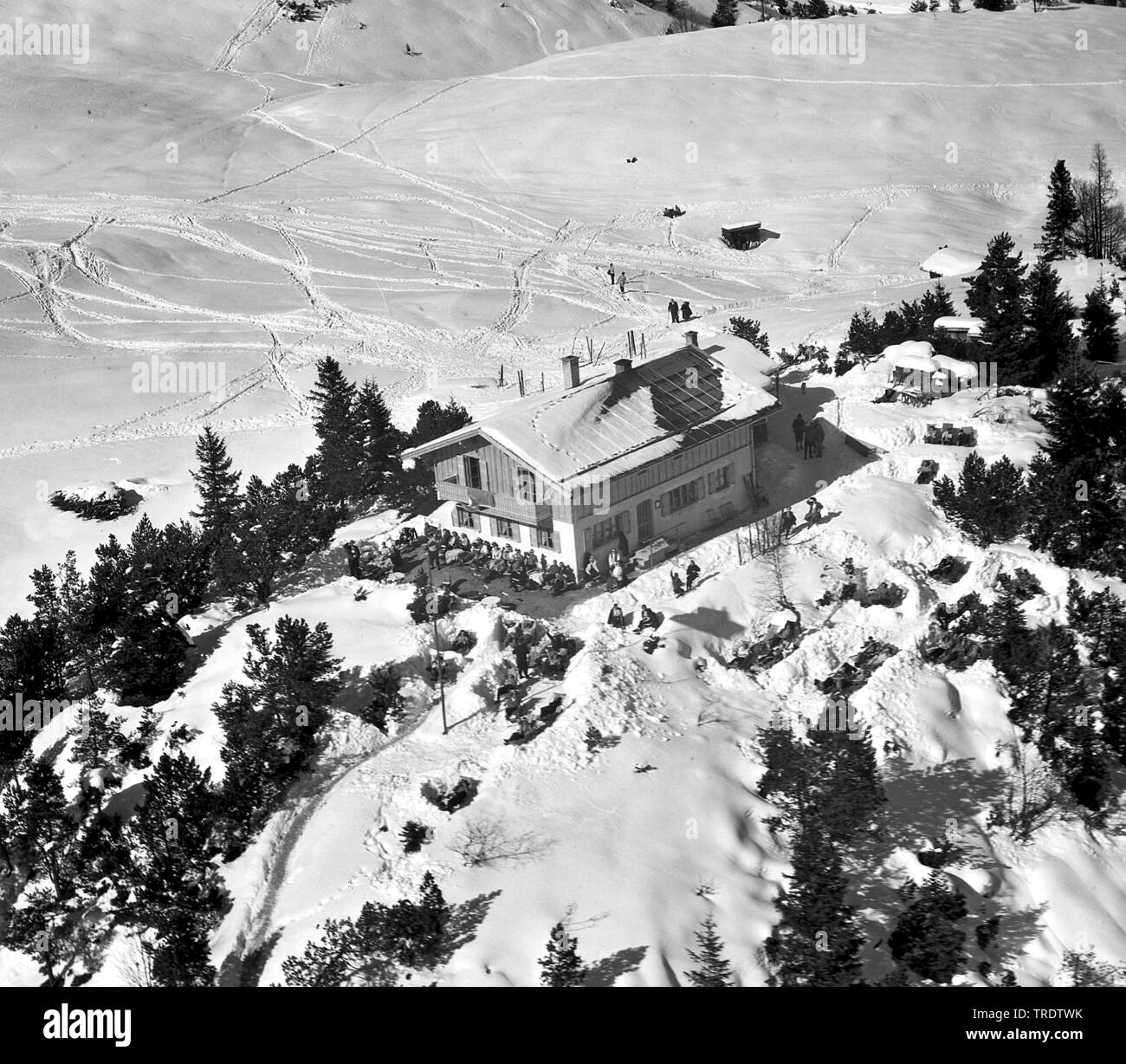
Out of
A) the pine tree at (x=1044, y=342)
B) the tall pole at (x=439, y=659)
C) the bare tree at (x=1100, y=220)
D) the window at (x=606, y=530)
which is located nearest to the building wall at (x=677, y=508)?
the window at (x=606, y=530)

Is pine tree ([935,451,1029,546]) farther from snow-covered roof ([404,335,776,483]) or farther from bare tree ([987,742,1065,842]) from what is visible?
bare tree ([987,742,1065,842])

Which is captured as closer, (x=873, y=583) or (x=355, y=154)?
(x=873, y=583)

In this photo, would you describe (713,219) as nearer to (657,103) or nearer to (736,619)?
(657,103)

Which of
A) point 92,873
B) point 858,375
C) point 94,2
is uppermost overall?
point 94,2

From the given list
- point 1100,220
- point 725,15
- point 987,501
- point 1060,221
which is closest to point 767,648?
point 987,501

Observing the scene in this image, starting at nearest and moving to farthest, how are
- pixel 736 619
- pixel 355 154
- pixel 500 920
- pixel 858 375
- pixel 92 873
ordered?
pixel 500 920
pixel 92 873
pixel 736 619
pixel 858 375
pixel 355 154

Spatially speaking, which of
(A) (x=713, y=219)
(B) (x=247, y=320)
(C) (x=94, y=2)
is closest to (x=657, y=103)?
(A) (x=713, y=219)

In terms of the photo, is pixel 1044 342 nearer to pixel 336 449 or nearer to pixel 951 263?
pixel 951 263
